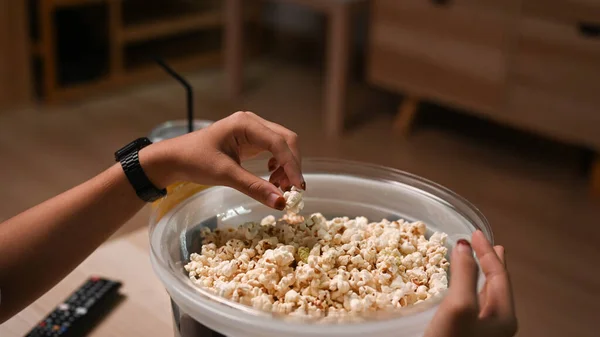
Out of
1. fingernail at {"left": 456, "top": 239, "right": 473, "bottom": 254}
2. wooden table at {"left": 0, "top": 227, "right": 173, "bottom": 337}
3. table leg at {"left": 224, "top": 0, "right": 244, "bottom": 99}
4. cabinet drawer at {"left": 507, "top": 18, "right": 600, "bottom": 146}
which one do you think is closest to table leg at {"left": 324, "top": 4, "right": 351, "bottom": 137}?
table leg at {"left": 224, "top": 0, "right": 244, "bottom": 99}

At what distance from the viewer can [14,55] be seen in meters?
2.77

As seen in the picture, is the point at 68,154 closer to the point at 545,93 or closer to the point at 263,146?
the point at 545,93

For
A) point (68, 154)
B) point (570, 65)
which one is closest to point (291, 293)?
point (570, 65)

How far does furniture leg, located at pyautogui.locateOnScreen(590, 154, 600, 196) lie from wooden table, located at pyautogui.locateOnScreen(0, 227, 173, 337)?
1.61 metres

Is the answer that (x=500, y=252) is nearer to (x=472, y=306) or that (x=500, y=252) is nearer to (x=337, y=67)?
(x=472, y=306)

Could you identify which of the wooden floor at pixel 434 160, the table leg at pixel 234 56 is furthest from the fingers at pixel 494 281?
the table leg at pixel 234 56

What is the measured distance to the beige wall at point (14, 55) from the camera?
2.71 m

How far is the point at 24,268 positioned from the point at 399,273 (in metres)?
0.39

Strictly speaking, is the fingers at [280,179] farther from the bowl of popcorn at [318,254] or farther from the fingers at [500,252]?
the fingers at [500,252]

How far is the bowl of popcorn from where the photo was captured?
0.61 meters

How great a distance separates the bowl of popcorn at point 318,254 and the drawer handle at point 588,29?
142cm

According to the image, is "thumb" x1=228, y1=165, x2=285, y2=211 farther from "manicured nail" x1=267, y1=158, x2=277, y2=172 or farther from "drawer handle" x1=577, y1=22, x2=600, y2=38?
"drawer handle" x1=577, y1=22, x2=600, y2=38

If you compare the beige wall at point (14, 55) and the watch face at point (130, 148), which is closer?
the watch face at point (130, 148)

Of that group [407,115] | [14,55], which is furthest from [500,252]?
[14,55]
